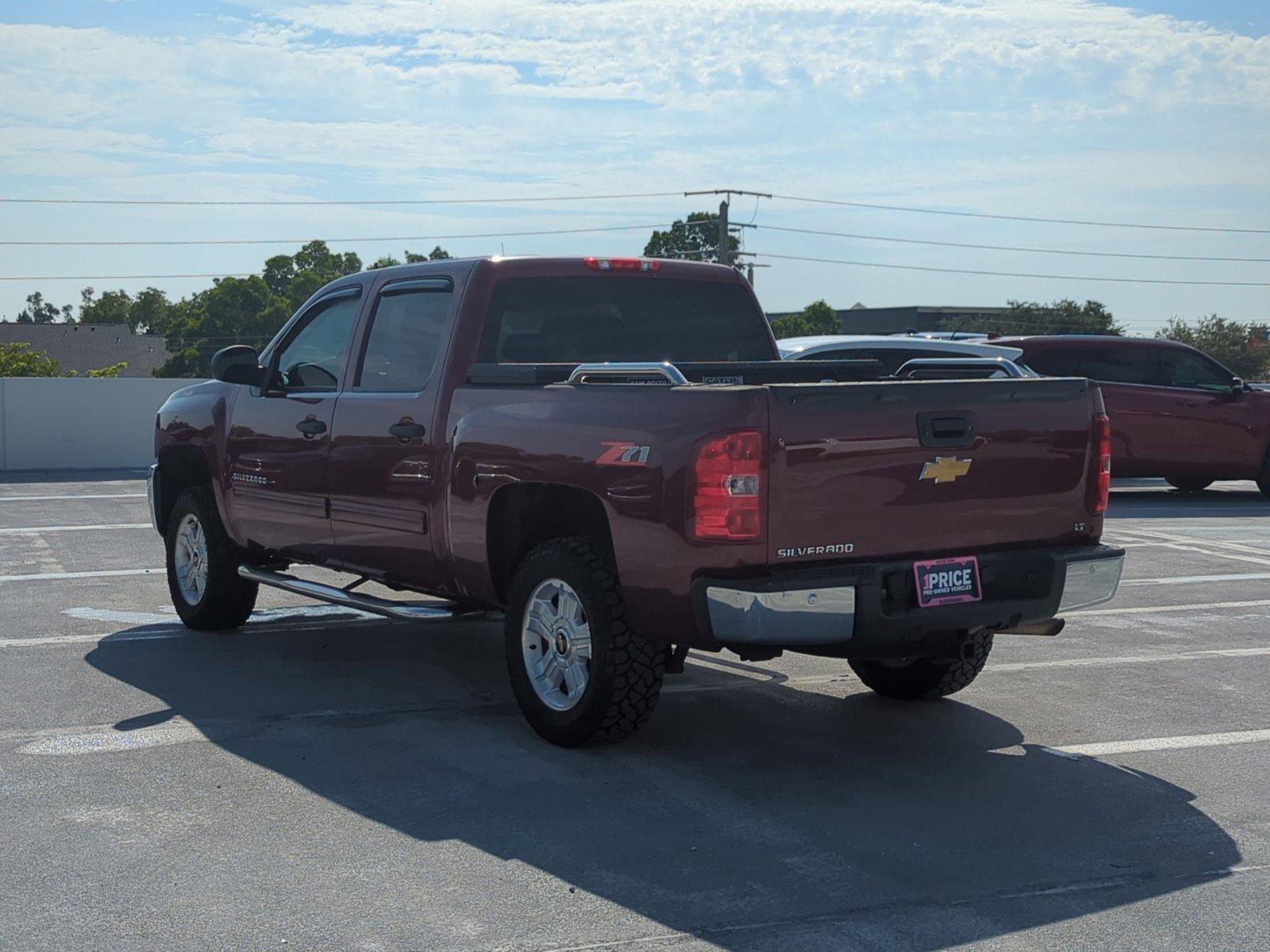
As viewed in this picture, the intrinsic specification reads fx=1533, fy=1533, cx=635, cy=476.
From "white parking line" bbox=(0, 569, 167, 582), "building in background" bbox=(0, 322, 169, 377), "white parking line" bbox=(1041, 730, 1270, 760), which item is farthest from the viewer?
"building in background" bbox=(0, 322, 169, 377)

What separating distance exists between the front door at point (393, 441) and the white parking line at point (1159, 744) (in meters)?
2.85

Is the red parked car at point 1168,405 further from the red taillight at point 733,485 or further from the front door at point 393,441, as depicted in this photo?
the red taillight at point 733,485

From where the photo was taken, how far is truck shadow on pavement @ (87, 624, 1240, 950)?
4297 mm

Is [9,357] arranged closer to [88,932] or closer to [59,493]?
[59,493]

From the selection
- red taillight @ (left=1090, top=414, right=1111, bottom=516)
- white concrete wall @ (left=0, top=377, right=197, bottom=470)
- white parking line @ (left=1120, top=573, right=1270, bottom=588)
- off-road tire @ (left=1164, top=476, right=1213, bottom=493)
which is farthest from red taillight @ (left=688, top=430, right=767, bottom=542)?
white concrete wall @ (left=0, top=377, right=197, bottom=470)

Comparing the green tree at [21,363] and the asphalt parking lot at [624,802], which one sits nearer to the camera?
the asphalt parking lot at [624,802]

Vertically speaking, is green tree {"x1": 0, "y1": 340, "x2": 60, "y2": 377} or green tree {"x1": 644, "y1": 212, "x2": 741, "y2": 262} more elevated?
green tree {"x1": 644, "y1": 212, "x2": 741, "y2": 262}

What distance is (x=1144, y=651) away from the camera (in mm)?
8391

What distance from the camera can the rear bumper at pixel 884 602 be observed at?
5316 mm

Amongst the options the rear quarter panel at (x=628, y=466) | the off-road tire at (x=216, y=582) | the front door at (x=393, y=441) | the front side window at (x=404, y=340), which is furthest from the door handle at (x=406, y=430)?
the off-road tire at (x=216, y=582)

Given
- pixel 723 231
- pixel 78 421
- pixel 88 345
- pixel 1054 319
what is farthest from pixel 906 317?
pixel 78 421

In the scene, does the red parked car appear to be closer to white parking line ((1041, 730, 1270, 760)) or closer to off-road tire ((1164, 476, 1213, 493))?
off-road tire ((1164, 476, 1213, 493))

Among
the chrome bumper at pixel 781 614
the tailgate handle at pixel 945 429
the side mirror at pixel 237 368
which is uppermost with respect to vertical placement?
the side mirror at pixel 237 368

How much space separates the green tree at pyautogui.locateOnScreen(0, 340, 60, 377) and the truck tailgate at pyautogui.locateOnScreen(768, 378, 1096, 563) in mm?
60101
